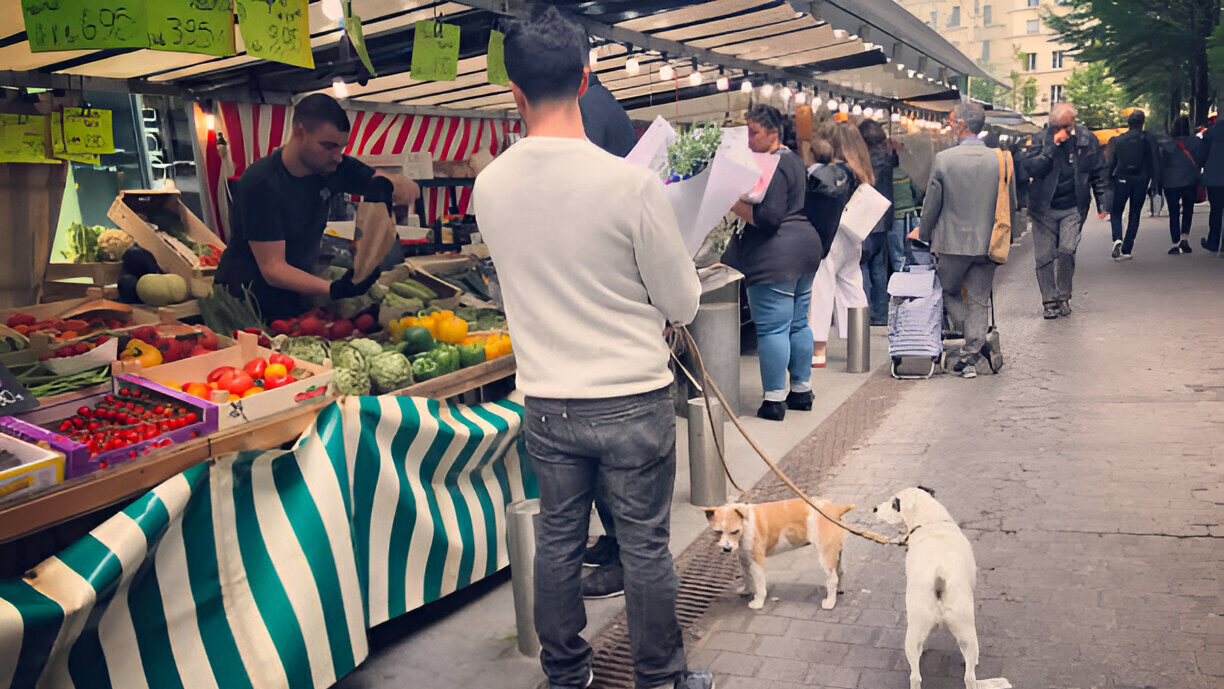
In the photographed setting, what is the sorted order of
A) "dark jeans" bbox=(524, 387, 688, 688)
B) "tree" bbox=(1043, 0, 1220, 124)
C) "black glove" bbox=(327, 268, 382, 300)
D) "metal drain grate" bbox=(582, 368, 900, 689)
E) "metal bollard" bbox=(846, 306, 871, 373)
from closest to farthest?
"dark jeans" bbox=(524, 387, 688, 688), "metal drain grate" bbox=(582, 368, 900, 689), "black glove" bbox=(327, 268, 382, 300), "metal bollard" bbox=(846, 306, 871, 373), "tree" bbox=(1043, 0, 1220, 124)

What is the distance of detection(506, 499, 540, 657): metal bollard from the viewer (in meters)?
3.78

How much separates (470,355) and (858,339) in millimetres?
5173

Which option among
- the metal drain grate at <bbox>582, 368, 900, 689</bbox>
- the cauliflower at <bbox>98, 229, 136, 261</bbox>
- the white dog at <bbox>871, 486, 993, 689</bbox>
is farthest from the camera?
the cauliflower at <bbox>98, 229, 136, 261</bbox>

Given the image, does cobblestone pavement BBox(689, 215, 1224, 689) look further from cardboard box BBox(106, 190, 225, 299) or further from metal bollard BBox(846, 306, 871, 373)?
cardboard box BBox(106, 190, 225, 299)

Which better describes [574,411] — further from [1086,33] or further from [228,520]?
[1086,33]

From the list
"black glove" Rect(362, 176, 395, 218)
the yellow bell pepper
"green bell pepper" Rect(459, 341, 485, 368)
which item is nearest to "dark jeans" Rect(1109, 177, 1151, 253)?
"black glove" Rect(362, 176, 395, 218)

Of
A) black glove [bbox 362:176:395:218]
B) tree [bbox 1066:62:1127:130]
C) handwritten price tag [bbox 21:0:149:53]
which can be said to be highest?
tree [bbox 1066:62:1127:130]

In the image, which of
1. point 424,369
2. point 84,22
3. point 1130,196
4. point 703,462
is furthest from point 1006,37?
point 84,22

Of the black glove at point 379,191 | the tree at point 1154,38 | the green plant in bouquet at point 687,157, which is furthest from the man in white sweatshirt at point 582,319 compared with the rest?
the tree at point 1154,38

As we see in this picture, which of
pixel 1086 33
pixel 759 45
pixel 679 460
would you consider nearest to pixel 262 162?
pixel 679 460

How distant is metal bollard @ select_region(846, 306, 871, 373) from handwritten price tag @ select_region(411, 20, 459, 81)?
15.7 ft

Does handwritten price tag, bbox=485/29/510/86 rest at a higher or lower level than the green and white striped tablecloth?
higher

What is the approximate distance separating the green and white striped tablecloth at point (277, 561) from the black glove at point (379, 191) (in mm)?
1518

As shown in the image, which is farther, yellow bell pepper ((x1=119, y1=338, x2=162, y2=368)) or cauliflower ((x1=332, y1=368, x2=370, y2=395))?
→ cauliflower ((x1=332, y1=368, x2=370, y2=395))
